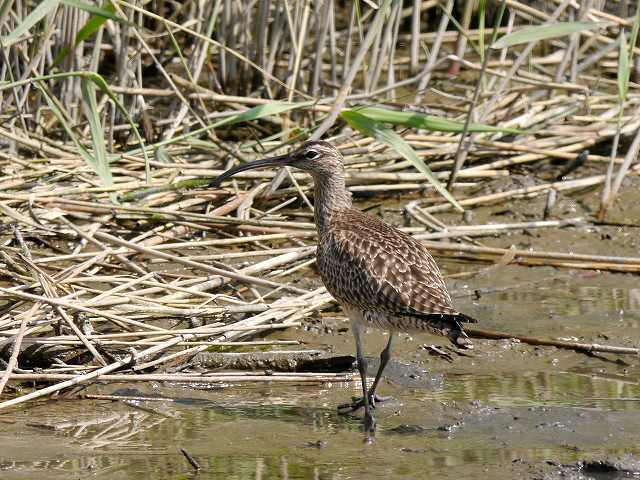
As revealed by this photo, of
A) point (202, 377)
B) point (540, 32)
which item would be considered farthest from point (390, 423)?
point (540, 32)

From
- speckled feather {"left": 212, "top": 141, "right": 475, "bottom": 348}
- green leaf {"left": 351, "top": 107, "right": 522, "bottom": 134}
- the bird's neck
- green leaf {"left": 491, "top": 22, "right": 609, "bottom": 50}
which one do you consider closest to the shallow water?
speckled feather {"left": 212, "top": 141, "right": 475, "bottom": 348}

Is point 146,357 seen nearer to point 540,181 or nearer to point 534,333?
point 534,333

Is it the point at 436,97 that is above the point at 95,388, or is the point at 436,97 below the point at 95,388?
above

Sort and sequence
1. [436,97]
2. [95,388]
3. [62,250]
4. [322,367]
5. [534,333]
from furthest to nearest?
[436,97]
[62,250]
[534,333]
[322,367]
[95,388]

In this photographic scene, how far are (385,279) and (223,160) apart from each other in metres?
3.06

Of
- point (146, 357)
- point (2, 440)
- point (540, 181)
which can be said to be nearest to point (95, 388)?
point (146, 357)

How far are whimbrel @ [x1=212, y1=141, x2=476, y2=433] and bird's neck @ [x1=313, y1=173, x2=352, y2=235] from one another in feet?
0.18

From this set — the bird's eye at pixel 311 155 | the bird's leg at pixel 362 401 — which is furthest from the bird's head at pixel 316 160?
the bird's leg at pixel 362 401

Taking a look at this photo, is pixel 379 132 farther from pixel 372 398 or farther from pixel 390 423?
pixel 390 423

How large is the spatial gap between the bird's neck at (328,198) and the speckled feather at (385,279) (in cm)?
A: 29

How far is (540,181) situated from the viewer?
339 inches

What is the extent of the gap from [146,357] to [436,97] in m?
4.60

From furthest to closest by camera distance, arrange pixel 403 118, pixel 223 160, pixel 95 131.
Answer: pixel 223 160, pixel 403 118, pixel 95 131

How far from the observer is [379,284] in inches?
220
